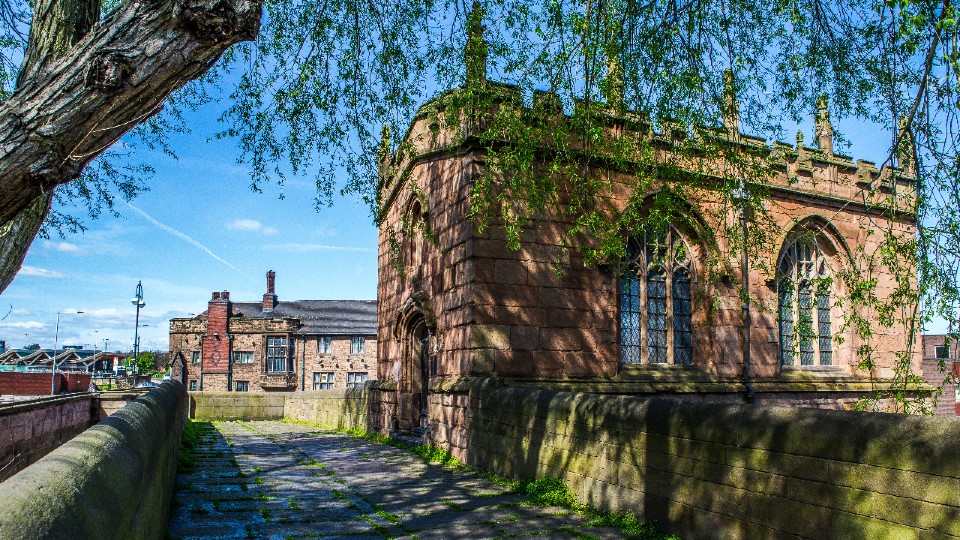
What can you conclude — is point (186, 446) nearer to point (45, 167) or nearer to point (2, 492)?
point (45, 167)

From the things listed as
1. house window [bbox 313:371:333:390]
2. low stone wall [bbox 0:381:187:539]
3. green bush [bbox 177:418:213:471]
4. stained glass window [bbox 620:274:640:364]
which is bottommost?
house window [bbox 313:371:333:390]

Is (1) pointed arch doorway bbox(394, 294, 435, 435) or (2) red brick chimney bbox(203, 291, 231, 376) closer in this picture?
(1) pointed arch doorway bbox(394, 294, 435, 435)

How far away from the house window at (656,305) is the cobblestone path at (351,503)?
14.6 feet

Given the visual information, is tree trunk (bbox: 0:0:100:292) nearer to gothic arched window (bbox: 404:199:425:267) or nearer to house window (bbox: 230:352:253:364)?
gothic arched window (bbox: 404:199:425:267)

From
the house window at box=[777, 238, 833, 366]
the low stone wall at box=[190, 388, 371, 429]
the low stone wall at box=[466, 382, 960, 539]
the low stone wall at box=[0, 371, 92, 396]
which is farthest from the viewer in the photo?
the low stone wall at box=[0, 371, 92, 396]

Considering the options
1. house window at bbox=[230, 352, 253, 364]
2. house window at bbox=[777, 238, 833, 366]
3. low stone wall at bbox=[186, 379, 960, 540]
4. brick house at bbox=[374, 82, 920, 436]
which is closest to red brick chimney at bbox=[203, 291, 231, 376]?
house window at bbox=[230, 352, 253, 364]

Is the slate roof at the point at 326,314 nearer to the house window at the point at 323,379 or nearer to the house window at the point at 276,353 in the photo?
the house window at the point at 276,353

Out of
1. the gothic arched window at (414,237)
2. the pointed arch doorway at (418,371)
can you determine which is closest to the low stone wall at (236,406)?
the pointed arch doorway at (418,371)

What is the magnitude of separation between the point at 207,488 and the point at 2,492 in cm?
688

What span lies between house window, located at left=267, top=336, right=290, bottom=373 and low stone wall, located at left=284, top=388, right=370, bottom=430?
755 inches

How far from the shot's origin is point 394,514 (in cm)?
670

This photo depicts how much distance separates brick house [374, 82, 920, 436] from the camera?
10.5 m

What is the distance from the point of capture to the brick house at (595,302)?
34.4 ft

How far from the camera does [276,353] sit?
4297cm
